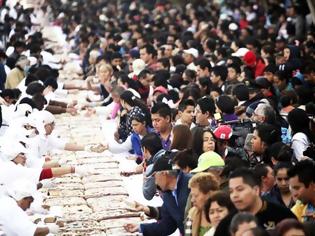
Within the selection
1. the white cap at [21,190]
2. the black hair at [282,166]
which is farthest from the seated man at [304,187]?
the white cap at [21,190]

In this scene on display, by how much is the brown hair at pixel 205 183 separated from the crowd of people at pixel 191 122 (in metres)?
0.01

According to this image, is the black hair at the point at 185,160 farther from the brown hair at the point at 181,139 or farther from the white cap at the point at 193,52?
the white cap at the point at 193,52

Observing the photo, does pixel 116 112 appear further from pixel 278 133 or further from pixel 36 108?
pixel 278 133

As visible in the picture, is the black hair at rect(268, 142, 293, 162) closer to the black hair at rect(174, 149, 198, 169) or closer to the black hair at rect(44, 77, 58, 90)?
the black hair at rect(174, 149, 198, 169)

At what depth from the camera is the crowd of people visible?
851 centimetres

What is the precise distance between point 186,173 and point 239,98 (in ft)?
14.8

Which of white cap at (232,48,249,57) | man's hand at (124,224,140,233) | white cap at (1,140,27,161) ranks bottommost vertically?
man's hand at (124,224,140,233)

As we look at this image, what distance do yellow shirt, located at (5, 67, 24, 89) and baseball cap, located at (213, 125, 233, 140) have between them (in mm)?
8028

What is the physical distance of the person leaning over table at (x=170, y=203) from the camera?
31.1 feet

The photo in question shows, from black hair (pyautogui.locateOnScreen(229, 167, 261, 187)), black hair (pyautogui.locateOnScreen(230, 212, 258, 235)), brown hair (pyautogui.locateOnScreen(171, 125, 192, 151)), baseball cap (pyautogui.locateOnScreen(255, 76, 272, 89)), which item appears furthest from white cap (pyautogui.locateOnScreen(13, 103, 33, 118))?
black hair (pyautogui.locateOnScreen(230, 212, 258, 235))

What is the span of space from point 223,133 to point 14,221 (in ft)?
9.90

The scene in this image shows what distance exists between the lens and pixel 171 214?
→ 9578 mm

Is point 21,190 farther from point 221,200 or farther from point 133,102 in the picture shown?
point 133,102

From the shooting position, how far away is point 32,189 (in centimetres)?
969
